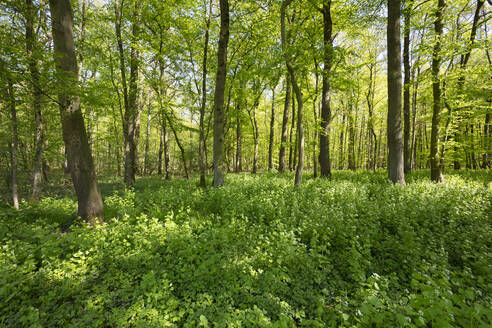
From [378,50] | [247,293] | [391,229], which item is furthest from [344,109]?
[247,293]

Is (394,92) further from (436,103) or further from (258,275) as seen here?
(258,275)

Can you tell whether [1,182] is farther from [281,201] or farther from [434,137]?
[434,137]

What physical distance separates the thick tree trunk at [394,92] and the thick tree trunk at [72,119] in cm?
1039

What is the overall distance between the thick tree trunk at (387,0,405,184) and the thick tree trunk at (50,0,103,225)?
409 inches

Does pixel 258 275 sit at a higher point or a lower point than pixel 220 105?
lower

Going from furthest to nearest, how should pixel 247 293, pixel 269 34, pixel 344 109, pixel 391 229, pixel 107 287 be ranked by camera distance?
pixel 344 109 < pixel 269 34 < pixel 391 229 < pixel 107 287 < pixel 247 293

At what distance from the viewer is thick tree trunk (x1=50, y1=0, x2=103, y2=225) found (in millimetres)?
4793

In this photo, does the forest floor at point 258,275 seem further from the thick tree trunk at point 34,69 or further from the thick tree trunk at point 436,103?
the thick tree trunk at point 436,103

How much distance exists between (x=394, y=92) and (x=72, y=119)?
36.2 ft

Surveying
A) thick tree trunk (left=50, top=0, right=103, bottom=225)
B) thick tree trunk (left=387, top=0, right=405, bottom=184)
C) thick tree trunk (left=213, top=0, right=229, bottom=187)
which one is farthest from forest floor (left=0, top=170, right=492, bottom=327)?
thick tree trunk (left=213, top=0, right=229, bottom=187)

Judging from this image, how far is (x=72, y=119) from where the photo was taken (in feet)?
16.3

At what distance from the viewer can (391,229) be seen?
4520 mm

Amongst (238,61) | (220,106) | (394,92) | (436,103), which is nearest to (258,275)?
(220,106)

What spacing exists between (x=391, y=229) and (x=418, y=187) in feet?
12.1
